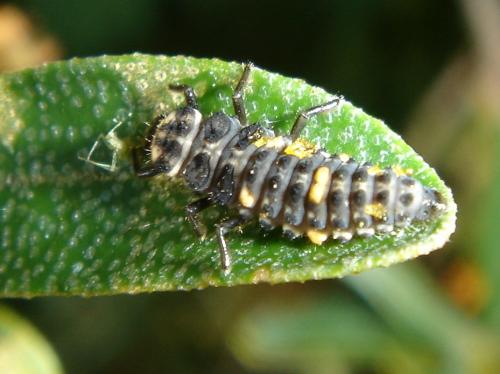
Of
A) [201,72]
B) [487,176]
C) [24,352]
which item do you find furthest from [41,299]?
[487,176]

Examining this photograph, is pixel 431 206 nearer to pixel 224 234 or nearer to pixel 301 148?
pixel 301 148

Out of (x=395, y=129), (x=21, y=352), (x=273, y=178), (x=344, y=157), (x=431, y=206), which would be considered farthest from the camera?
(x=395, y=129)

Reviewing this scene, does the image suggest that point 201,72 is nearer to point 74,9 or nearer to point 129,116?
point 129,116

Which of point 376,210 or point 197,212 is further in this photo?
point 197,212

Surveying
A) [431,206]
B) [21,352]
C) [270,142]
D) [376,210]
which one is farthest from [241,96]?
[21,352]

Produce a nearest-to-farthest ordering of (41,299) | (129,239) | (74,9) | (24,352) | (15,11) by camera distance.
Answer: (129,239) < (24,352) < (15,11) < (41,299) < (74,9)

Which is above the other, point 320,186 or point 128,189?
point 320,186

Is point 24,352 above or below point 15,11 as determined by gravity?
below
